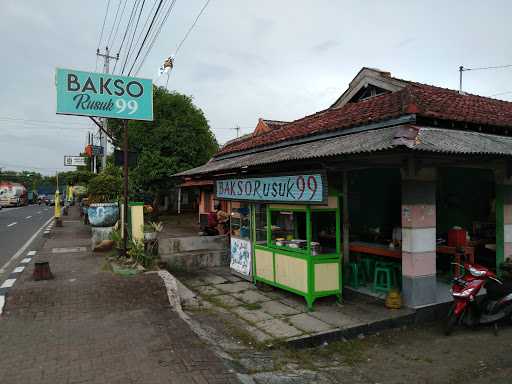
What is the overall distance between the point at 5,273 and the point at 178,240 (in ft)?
14.0

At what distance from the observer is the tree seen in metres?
24.2

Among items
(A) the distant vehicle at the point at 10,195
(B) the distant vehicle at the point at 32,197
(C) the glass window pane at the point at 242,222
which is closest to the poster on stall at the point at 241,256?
(C) the glass window pane at the point at 242,222

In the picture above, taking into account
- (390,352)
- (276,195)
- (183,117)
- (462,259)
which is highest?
(183,117)

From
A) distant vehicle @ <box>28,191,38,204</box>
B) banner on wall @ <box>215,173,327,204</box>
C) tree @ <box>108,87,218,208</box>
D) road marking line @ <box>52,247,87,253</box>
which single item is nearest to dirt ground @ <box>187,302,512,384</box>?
banner on wall @ <box>215,173,327,204</box>

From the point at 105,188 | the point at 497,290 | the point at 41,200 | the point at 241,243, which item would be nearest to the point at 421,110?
the point at 497,290

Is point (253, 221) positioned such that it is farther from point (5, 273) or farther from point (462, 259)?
point (5, 273)

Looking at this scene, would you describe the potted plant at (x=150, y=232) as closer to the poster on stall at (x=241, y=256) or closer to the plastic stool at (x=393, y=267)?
the poster on stall at (x=241, y=256)

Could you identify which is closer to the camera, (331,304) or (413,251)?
(413,251)

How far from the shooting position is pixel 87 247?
12961 millimetres

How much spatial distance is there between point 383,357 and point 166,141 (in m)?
21.6

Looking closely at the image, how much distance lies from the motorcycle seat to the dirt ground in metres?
0.57

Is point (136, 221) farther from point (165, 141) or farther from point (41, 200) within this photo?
point (41, 200)

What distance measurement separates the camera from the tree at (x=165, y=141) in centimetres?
2417

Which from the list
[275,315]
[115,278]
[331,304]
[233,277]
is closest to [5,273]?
[115,278]
